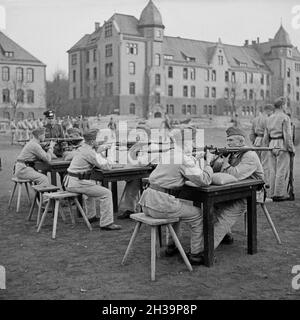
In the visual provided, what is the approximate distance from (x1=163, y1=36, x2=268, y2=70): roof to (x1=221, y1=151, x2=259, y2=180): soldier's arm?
210ft

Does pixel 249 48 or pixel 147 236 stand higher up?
pixel 249 48

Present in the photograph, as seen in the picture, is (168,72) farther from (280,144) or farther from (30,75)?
(280,144)

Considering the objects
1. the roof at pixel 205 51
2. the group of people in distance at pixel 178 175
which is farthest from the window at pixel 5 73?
the group of people in distance at pixel 178 175


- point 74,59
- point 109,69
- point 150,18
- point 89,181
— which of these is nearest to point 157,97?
point 109,69

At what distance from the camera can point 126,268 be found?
548 centimetres

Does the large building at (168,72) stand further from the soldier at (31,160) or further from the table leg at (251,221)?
the table leg at (251,221)

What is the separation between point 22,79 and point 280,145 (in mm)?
51295

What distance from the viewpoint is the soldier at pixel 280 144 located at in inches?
372

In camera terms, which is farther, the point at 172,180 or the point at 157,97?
the point at 157,97

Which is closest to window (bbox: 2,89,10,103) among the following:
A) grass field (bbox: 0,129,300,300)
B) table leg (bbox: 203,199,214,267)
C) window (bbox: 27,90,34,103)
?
window (bbox: 27,90,34,103)
